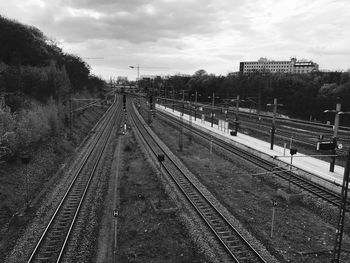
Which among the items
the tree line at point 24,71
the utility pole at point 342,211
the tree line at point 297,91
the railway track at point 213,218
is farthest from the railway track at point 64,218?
the tree line at point 297,91

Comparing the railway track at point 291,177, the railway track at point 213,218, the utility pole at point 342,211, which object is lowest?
the railway track at point 213,218

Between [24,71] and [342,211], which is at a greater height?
[24,71]

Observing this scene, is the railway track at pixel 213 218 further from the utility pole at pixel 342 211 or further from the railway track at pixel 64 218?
the railway track at pixel 64 218

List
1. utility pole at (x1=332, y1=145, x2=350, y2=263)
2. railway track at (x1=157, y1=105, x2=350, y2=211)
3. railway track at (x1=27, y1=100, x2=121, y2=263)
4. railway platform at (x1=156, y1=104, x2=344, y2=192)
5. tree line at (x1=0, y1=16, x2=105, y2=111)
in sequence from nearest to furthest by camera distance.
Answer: utility pole at (x1=332, y1=145, x2=350, y2=263), railway track at (x1=27, y1=100, x2=121, y2=263), railway track at (x1=157, y1=105, x2=350, y2=211), railway platform at (x1=156, y1=104, x2=344, y2=192), tree line at (x1=0, y1=16, x2=105, y2=111)

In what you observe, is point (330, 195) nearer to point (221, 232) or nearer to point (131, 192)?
point (221, 232)

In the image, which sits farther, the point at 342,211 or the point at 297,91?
the point at 297,91

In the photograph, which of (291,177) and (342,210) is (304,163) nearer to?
(291,177)

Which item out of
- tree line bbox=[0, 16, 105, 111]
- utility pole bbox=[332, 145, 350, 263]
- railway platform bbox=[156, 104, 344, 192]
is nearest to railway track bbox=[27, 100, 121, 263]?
tree line bbox=[0, 16, 105, 111]

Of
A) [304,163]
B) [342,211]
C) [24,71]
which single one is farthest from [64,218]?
[24,71]

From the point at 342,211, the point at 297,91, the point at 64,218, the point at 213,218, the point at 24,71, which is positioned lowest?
the point at 64,218

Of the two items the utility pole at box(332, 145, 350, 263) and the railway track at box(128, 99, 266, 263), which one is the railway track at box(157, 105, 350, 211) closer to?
the railway track at box(128, 99, 266, 263)

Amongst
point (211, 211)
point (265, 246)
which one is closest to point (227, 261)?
point (265, 246)

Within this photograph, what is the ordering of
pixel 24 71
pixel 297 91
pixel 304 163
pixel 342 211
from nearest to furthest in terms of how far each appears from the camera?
pixel 342 211, pixel 304 163, pixel 24 71, pixel 297 91

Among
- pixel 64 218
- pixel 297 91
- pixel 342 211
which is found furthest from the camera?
pixel 297 91
